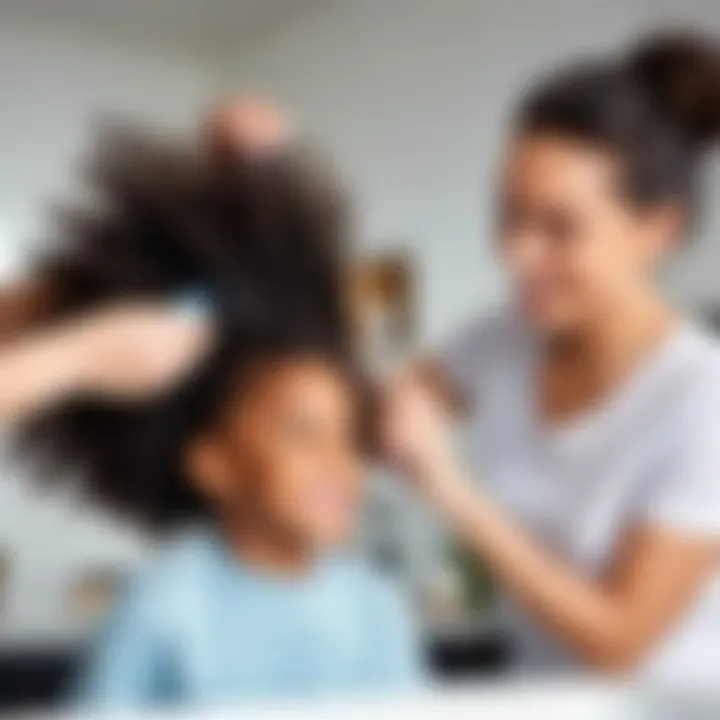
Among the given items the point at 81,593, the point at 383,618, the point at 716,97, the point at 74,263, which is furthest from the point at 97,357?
the point at 716,97

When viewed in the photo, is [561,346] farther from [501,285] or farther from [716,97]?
[716,97]

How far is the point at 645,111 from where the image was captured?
49.3 inches

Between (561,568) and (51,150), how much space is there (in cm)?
53

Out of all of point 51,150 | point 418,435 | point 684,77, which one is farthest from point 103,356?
point 684,77

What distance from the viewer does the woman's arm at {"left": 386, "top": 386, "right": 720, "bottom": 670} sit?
46.6 inches

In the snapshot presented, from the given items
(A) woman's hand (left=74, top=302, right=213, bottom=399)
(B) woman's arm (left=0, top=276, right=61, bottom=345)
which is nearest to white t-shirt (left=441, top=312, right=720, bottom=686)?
(A) woman's hand (left=74, top=302, right=213, bottom=399)

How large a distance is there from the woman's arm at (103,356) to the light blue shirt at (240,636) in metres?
0.13

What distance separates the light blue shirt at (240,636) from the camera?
107cm

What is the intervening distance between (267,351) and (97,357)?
0.13 meters

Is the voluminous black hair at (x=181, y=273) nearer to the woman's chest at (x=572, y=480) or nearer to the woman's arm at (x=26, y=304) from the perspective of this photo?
the woman's arm at (x=26, y=304)

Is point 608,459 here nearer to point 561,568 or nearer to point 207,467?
point 561,568

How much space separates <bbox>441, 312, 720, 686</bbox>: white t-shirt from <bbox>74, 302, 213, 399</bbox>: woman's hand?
23cm

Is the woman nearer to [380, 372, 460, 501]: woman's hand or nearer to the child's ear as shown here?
[380, 372, 460, 501]: woman's hand

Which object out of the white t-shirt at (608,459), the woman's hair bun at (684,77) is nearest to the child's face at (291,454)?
the white t-shirt at (608,459)
